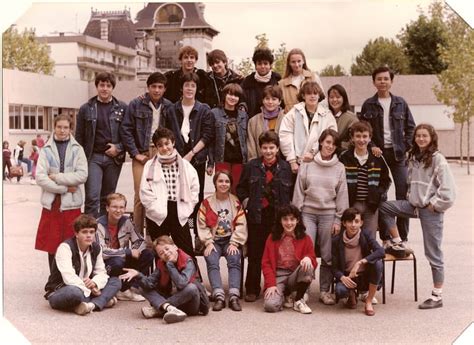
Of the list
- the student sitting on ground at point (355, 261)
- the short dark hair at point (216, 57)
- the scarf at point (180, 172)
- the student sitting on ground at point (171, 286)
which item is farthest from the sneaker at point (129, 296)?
the short dark hair at point (216, 57)

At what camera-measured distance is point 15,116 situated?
95.6 ft

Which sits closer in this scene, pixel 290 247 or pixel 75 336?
pixel 75 336

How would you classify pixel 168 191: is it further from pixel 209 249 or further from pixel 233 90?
pixel 233 90

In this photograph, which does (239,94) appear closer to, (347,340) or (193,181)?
(193,181)

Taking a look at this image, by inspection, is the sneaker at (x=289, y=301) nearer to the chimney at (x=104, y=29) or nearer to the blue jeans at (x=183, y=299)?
the blue jeans at (x=183, y=299)

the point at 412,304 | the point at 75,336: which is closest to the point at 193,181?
the point at 75,336

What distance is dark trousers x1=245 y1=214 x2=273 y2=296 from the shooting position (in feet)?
22.2

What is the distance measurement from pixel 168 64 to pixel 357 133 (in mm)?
35051

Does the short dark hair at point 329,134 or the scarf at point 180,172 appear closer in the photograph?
the short dark hair at point 329,134

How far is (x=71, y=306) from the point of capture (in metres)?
6.27

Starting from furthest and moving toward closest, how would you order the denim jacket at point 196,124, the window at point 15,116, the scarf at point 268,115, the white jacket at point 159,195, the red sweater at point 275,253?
the window at point 15,116 → the denim jacket at point 196,124 → the scarf at point 268,115 → the white jacket at point 159,195 → the red sweater at point 275,253

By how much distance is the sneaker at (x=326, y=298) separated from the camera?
6.59 m

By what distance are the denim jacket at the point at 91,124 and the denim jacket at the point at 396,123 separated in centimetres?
272

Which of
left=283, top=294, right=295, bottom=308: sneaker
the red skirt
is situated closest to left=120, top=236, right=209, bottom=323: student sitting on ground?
left=283, top=294, right=295, bottom=308: sneaker
